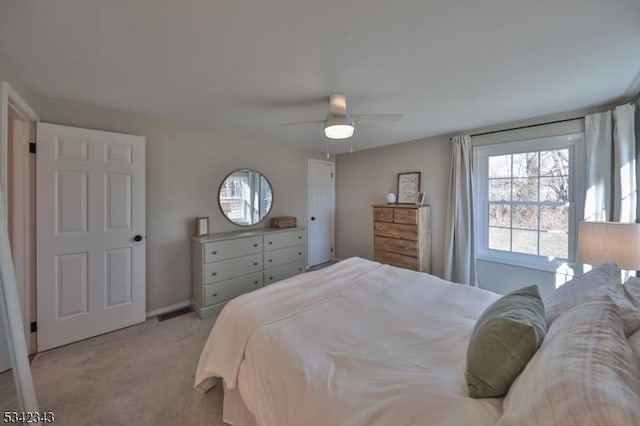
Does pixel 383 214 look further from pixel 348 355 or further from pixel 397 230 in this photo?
pixel 348 355

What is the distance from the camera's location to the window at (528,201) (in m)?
2.77

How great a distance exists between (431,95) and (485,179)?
175 cm

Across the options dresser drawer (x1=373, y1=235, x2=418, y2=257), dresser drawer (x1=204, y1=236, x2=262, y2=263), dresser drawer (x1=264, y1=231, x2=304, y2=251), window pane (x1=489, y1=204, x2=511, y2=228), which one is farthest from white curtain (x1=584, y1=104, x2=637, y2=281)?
dresser drawer (x1=204, y1=236, x2=262, y2=263)

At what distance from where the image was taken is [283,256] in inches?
147

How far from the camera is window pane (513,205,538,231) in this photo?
3.00 meters

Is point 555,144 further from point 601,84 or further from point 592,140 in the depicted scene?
point 601,84

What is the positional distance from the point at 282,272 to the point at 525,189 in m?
3.37

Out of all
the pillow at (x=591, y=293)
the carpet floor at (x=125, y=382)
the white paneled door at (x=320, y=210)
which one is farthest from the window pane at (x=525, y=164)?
the carpet floor at (x=125, y=382)

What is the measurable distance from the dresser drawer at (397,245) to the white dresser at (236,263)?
4.28 ft

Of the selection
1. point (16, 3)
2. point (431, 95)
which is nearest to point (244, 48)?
point (16, 3)

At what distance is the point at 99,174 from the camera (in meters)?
2.52

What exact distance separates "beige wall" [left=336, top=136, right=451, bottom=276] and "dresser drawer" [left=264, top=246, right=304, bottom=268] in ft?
4.47

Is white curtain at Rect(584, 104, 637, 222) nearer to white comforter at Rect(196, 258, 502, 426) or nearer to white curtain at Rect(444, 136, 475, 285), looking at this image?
white curtain at Rect(444, 136, 475, 285)

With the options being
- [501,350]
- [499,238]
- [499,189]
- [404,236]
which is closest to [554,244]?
[499,238]
